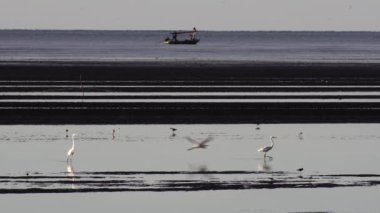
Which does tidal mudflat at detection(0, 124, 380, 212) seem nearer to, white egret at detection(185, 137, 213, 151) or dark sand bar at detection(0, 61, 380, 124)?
white egret at detection(185, 137, 213, 151)

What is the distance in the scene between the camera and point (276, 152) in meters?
34.0

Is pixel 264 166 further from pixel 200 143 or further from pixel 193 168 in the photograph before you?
pixel 200 143

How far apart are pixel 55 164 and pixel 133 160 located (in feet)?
6.87

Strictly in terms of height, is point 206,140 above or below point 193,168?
above

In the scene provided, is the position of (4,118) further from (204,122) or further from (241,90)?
(241,90)

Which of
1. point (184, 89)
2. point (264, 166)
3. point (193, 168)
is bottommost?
point (193, 168)

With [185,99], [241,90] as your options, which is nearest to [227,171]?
[185,99]

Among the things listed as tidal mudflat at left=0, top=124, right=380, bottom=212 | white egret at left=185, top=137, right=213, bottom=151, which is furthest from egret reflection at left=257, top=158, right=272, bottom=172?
white egret at left=185, top=137, right=213, bottom=151

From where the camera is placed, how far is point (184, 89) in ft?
200

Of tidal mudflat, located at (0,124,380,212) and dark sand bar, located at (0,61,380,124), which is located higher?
dark sand bar, located at (0,61,380,124)

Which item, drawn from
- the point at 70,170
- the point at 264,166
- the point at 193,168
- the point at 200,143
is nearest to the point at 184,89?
the point at 200,143

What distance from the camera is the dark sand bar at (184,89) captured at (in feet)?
149

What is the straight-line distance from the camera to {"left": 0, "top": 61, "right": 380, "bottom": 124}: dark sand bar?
149ft

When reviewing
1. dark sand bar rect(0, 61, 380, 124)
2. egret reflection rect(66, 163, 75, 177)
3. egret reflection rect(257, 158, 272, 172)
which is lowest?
egret reflection rect(66, 163, 75, 177)
